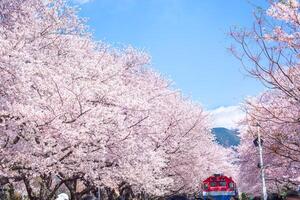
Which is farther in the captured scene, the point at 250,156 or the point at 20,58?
the point at 250,156

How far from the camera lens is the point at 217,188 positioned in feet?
122

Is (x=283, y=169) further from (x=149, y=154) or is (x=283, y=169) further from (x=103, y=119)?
(x=103, y=119)

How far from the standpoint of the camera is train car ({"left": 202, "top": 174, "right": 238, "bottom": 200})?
37000 millimetres

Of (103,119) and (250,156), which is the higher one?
(250,156)

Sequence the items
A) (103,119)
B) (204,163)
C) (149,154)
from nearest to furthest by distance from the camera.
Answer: (103,119)
(149,154)
(204,163)

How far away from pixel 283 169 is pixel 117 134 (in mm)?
18115

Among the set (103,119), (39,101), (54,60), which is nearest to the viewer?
(39,101)

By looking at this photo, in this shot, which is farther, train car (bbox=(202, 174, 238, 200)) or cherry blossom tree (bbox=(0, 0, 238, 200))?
train car (bbox=(202, 174, 238, 200))

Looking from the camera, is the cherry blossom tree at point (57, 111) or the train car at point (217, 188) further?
the train car at point (217, 188)

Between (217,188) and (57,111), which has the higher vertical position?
(217,188)

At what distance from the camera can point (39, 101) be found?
455 inches

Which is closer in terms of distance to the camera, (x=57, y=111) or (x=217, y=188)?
(x=57, y=111)

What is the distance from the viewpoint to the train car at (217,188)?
1457 inches

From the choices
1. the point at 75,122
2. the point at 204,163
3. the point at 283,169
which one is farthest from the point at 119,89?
the point at 204,163
